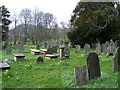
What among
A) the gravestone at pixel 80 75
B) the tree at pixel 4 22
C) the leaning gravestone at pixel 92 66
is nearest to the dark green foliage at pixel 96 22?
the tree at pixel 4 22

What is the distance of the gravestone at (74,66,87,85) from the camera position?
5.57 metres

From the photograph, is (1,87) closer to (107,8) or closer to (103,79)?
(103,79)

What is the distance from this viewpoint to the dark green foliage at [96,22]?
82.7ft

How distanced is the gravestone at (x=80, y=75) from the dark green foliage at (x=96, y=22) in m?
20.6

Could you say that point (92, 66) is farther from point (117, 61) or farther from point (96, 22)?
point (96, 22)

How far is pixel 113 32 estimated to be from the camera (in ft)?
89.1

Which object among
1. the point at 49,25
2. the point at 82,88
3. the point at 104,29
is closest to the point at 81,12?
the point at 104,29

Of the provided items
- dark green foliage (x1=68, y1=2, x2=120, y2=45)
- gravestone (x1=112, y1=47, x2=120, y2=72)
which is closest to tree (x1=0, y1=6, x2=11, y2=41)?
dark green foliage (x1=68, y1=2, x2=120, y2=45)

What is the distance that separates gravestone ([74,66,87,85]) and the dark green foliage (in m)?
20.6

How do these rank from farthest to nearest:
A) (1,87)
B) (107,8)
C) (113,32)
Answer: (113,32) < (107,8) < (1,87)

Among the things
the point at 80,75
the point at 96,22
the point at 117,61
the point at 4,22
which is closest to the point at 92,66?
the point at 80,75

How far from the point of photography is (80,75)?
5.63 metres

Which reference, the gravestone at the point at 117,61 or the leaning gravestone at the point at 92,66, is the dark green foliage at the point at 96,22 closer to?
the gravestone at the point at 117,61

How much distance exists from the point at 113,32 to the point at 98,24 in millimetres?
3160
